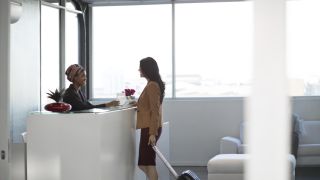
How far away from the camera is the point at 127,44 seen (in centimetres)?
901

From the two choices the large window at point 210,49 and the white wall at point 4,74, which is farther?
the large window at point 210,49

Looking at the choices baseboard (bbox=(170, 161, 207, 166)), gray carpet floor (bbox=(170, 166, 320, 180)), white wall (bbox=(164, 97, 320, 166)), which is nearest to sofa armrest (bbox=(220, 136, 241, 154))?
gray carpet floor (bbox=(170, 166, 320, 180))

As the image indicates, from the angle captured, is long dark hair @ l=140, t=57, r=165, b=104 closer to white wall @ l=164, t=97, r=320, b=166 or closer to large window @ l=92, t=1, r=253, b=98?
white wall @ l=164, t=97, r=320, b=166

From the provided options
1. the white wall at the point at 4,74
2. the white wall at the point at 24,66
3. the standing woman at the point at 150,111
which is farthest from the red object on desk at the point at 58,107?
the white wall at the point at 24,66

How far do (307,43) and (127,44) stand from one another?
9.89 ft

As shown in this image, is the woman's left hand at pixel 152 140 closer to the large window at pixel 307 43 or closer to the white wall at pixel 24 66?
the white wall at pixel 24 66

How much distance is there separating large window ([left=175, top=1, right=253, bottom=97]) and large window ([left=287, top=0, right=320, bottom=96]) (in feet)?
2.78

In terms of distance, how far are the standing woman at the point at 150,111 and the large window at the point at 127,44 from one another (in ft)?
12.8

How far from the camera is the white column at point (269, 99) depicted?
1.09 meters

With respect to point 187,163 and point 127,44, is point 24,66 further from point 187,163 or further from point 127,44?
point 187,163

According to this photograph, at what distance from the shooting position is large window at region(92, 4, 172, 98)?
8.91 meters

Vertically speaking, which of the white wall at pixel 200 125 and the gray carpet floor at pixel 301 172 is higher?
the white wall at pixel 200 125

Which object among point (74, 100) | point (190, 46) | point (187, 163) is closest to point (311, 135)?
point (187, 163)

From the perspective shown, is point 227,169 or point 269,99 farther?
point 227,169
